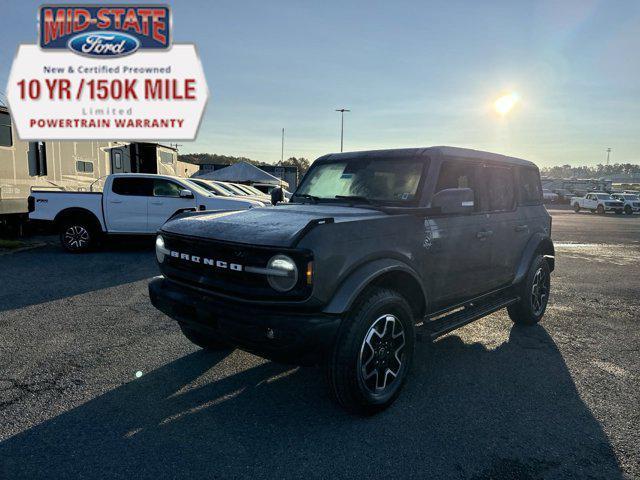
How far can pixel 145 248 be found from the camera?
37.5 ft

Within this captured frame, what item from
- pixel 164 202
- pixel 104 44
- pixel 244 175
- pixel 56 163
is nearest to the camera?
pixel 164 202

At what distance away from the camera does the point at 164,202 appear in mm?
10594

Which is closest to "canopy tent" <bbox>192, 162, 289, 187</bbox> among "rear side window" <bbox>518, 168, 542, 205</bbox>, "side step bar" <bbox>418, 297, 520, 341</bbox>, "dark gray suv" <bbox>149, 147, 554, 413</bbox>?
"rear side window" <bbox>518, 168, 542, 205</bbox>

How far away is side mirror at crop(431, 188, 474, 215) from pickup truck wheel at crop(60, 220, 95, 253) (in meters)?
9.39

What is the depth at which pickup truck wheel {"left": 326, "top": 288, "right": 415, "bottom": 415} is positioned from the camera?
9.32ft

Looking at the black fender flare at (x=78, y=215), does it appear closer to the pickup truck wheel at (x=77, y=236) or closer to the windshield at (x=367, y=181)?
the pickup truck wheel at (x=77, y=236)

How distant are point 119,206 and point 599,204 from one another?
34793mm

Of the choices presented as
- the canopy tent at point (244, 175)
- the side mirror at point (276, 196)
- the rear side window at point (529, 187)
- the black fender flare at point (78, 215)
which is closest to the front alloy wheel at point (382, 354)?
the side mirror at point (276, 196)

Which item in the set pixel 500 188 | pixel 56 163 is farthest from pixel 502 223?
pixel 56 163

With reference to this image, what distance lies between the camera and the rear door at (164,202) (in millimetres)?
10547

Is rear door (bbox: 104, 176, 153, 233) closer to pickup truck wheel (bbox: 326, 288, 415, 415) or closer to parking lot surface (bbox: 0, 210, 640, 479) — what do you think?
parking lot surface (bbox: 0, 210, 640, 479)

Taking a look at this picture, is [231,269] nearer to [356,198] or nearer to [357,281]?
[357,281]

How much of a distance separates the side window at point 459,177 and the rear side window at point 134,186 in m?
8.50

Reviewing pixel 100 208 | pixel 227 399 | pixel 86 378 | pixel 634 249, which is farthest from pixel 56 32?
pixel 634 249
